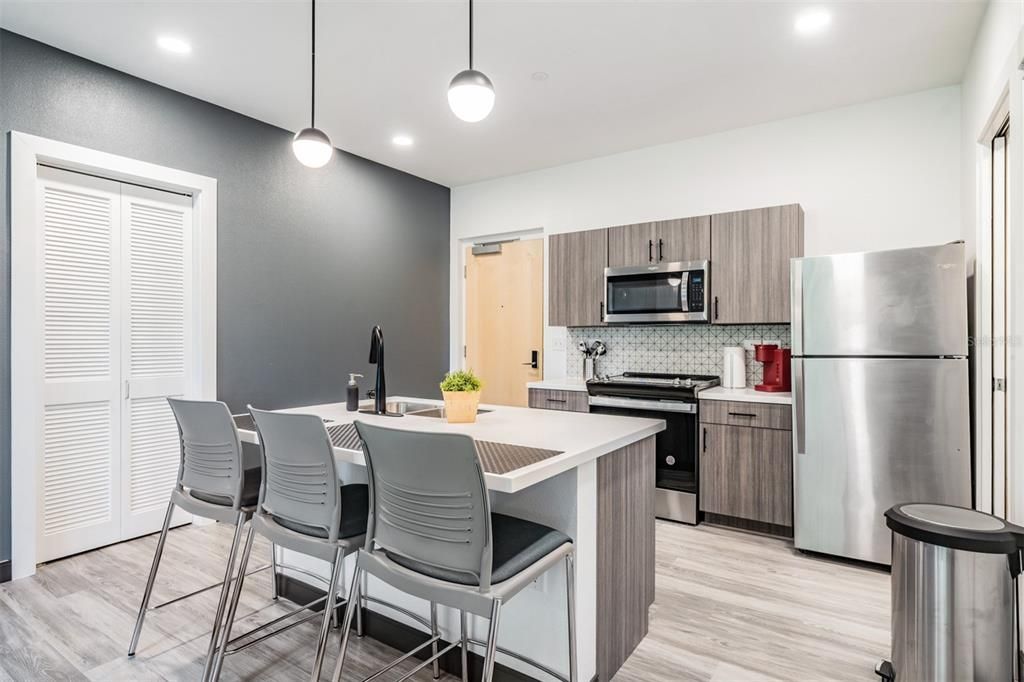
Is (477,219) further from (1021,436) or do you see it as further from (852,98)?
(1021,436)

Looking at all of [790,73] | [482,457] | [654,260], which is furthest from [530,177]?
[482,457]

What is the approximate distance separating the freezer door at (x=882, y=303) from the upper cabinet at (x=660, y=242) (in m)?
0.81

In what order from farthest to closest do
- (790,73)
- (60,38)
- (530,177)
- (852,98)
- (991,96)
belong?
(530,177) → (852,98) → (790,73) → (60,38) → (991,96)

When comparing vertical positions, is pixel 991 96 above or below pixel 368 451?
above

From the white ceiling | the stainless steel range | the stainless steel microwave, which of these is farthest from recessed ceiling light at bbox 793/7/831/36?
the stainless steel range

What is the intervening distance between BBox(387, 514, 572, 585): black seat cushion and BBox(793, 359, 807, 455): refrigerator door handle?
2.02m

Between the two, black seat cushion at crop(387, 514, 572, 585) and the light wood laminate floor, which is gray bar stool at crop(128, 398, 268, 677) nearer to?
the light wood laminate floor

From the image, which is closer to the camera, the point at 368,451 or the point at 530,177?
the point at 368,451

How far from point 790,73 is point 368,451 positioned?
3.15 meters

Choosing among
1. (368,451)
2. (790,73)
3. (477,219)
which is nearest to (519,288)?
(477,219)

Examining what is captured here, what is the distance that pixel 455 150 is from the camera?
14.7 feet

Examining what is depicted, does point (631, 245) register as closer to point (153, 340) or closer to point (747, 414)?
point (747, 414)

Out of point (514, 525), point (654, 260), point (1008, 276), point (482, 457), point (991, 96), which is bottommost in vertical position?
point (514, 525)

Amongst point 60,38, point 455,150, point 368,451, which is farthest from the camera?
point 455,150
